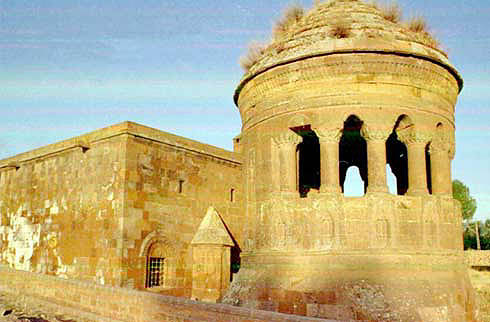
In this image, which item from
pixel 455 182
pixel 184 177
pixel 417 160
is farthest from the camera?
pixel 455 182

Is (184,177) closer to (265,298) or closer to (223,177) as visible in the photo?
(223,177)

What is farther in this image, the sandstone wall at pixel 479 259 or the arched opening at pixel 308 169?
the sandstone wall at pixel 479 259

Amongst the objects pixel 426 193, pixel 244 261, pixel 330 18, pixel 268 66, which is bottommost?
pixel 244 261

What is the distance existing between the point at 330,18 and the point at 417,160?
373 centimetres

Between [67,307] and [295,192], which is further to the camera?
[67,307]

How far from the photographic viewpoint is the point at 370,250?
29.5ft

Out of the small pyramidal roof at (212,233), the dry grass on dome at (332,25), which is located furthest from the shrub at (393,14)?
the small pyramidal roof at (212,233)

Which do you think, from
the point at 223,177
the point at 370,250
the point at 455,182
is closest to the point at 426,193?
the point at 370,250

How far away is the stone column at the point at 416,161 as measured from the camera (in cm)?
959

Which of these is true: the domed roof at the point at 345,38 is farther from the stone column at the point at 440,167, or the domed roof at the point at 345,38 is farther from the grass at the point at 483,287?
the grass at the point at 483,287

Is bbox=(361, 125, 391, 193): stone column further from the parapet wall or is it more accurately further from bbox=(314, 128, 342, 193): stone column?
the parapet wall

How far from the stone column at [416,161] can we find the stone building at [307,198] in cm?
2

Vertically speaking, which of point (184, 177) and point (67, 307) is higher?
point (184, 177)

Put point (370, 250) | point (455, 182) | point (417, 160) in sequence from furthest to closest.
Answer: point (455, 182) < point (417, 160) < point (370, 250)
